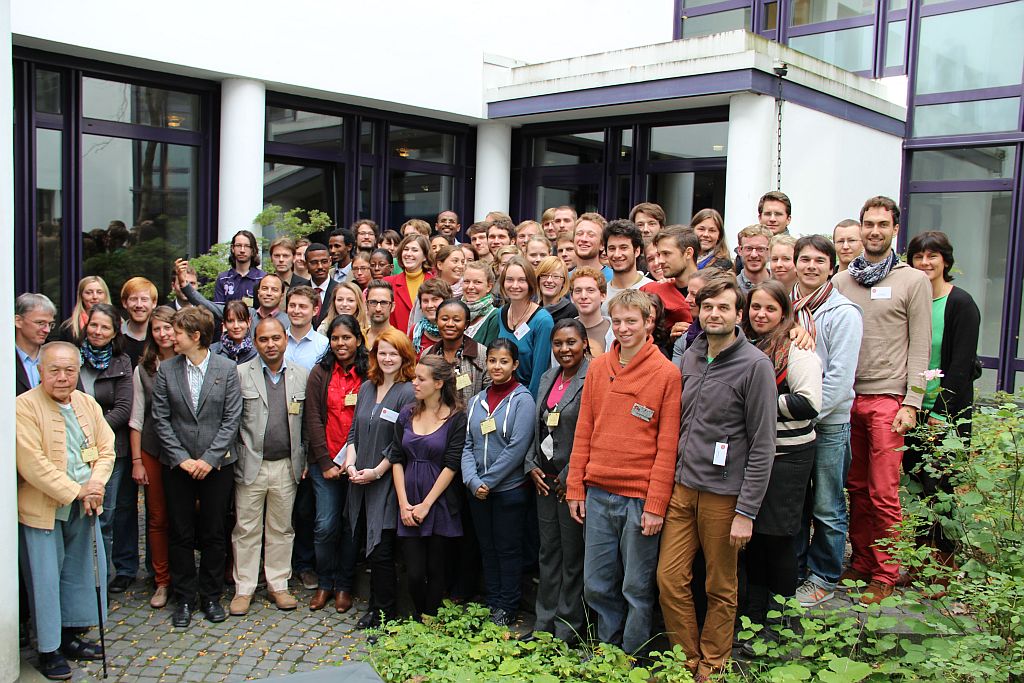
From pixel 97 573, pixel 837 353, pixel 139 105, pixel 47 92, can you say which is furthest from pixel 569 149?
pixel 97 573

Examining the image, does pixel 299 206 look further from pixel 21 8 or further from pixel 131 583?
pixel 131 583

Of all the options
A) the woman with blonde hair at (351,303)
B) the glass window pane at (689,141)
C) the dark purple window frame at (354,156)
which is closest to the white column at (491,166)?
the dark purple window frame at (354,156)

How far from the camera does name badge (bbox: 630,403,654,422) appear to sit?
4445mm

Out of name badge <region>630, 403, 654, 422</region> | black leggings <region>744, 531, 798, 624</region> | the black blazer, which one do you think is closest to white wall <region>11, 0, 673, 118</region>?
name badge <region>630, 403, 654, 422</region>

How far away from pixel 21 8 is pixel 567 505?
294 inches

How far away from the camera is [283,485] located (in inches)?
231

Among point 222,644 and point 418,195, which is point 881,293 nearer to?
point 222,644

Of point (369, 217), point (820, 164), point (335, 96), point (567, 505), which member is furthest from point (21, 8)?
point (820, 164)

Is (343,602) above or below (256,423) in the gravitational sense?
below

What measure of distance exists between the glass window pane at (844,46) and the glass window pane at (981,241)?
223 cm

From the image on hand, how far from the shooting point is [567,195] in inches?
504

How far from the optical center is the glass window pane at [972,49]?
11219 mm

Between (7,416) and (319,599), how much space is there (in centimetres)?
228

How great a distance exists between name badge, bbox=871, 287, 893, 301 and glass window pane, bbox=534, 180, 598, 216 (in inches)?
307
